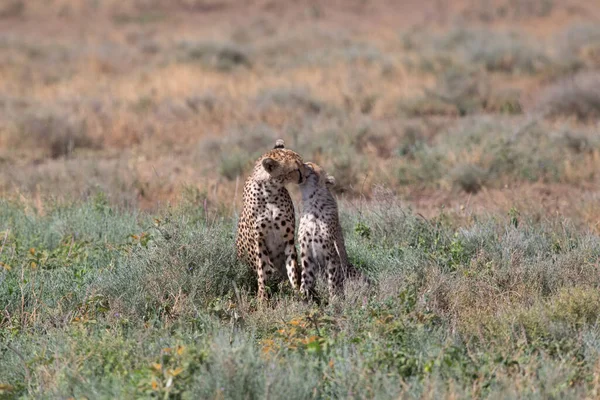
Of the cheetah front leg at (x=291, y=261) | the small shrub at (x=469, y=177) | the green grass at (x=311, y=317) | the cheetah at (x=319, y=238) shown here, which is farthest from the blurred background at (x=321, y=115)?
the cheetah front leg at (x=291, y=261)

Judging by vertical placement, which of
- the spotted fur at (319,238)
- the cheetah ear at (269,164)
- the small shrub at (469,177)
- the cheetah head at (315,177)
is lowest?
the small shrub at (469,177)

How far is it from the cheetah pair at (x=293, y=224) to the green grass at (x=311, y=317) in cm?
19

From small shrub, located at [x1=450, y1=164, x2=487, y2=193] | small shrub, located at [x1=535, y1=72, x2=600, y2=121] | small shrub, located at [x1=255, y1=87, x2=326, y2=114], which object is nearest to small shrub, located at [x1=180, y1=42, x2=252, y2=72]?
small shrub, located at [x1=255, y1=87, x2=326, y2=114]

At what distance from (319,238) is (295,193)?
3.52m

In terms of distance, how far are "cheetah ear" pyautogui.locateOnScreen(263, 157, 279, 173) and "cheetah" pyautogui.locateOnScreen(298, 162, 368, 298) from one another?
228mm

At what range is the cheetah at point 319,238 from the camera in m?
5.35

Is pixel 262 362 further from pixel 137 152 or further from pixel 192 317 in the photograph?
pixel 137 152

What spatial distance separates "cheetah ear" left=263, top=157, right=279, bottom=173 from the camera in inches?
207

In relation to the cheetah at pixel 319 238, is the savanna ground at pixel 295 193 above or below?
below

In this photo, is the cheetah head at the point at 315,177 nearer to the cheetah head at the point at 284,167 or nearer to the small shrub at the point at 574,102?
the cheetah head at the point at 284,167

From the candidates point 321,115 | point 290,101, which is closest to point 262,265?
point 321,115

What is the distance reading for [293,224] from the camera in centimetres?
547

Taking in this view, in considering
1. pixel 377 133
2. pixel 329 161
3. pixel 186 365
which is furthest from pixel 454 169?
pixel 186 365

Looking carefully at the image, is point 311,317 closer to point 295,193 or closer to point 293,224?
point 293,224
